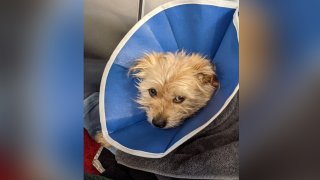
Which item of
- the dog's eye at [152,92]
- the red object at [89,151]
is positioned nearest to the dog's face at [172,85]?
the dog's eye at [152,92]

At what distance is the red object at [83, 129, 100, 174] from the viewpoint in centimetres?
119

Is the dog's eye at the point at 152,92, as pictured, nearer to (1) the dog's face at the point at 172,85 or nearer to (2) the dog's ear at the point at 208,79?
(1) the dog's face at the point at 172,85

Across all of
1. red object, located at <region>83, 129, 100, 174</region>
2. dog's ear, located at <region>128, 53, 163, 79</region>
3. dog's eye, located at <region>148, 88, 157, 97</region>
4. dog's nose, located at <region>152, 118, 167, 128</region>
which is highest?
dog's ear, located at <region>128, 53, 163, 79</region>

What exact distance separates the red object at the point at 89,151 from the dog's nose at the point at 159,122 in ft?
0.63

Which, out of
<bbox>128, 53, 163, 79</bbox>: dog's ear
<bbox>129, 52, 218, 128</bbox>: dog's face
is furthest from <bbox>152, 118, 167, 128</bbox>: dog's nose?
<bbox>128, 53, 163, 79</bbox>: dog's ear

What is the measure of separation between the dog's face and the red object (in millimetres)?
191

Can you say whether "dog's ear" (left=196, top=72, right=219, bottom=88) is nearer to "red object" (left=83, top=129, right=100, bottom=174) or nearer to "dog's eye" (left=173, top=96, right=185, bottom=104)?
"dog's eye" (left=173, top=96, right=185, bottom=104)

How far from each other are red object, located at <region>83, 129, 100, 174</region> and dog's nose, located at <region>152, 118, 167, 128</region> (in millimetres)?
192

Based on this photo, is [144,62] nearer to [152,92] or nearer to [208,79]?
[152,92]

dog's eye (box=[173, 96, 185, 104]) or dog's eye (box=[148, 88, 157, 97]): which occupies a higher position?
dog's eye (box=[148, 88, 157, 97])

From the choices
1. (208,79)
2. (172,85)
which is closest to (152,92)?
(172,85)

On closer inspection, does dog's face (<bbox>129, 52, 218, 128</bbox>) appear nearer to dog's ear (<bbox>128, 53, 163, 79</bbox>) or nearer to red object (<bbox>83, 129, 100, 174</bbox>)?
dog's ear (<bbox>128, 53, 163, 79</bbox>)
